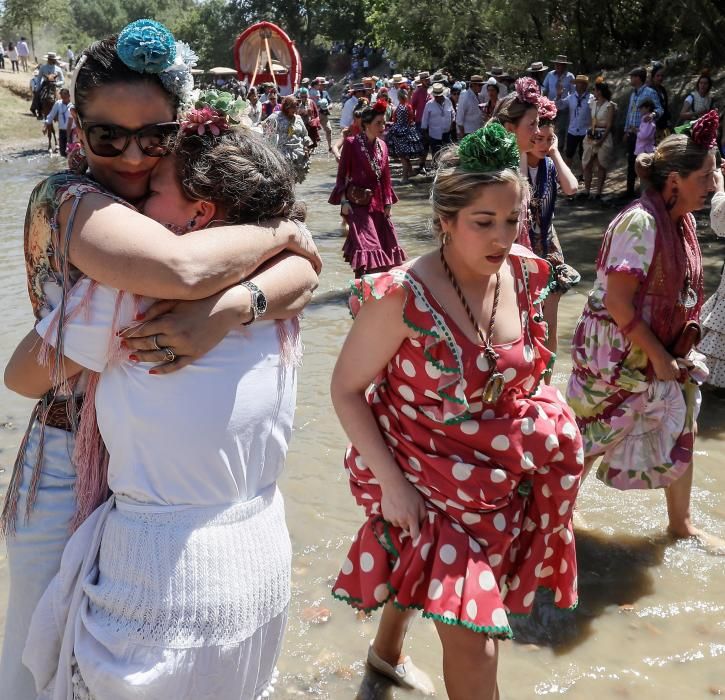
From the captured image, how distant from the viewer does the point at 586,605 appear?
354cm

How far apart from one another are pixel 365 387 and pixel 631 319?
152 centimetres

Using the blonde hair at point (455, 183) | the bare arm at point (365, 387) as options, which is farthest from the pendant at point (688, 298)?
the bare arm at point (365, 387)

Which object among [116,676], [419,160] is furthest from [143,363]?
[419,160]

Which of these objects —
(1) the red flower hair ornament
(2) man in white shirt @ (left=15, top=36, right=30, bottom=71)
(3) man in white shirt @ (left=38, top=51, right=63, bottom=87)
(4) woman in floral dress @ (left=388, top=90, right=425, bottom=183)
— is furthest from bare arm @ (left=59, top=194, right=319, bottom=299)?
(2) man in white shirt @ (left=15, top=36, right=30, bottom=71)

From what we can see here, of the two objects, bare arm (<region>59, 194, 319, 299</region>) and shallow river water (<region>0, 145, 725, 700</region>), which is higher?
bare arm (<region>59, 194, 319, 299</region>)

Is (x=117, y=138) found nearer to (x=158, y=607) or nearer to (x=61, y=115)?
(x=158, y=607)

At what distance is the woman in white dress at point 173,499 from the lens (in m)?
1.59

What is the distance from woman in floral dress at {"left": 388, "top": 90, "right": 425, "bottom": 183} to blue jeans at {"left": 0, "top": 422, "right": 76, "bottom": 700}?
53.0 feet

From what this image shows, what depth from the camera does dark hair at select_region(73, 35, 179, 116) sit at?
1.66 m

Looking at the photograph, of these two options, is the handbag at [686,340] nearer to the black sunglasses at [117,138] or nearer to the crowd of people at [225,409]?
the crowd of people at [225,409]

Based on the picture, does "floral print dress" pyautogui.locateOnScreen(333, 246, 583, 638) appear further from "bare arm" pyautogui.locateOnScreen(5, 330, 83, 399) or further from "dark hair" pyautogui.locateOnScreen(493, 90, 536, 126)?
"dark hair" pyautogui.locateOnScreen(493, 90, 536, 126)

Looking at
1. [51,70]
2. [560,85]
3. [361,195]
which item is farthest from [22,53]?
[361,195]

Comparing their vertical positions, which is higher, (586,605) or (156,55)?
(156,55)

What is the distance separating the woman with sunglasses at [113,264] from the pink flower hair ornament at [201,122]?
0.12 feet
